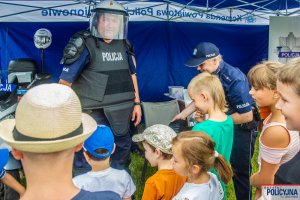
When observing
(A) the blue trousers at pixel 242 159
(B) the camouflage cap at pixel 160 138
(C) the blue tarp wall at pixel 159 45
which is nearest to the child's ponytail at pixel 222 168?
(B) the camouflage cap at pixel 160 138

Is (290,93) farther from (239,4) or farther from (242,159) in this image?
(239,4)

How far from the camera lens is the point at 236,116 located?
3.32 meters

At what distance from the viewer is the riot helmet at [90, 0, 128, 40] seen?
3.78 metres

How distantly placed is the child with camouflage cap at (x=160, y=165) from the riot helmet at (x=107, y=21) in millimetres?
1233

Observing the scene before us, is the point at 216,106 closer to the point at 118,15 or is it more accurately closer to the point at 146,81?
the point at 118,15

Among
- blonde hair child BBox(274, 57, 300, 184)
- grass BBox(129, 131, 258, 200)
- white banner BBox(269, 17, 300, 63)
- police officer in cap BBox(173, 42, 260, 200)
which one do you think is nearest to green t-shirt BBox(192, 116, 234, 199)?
police officer in cap BBox(173, 42, 260, 200)

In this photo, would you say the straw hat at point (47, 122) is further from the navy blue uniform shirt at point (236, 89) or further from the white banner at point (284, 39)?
the white banner at point (284, 39)

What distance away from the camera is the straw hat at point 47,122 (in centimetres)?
123

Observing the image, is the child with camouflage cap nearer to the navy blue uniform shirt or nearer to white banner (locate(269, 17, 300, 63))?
the navy blue uniform shirt

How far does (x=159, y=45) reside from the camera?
7469 millimetres

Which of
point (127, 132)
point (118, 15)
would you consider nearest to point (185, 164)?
point (127, 132)

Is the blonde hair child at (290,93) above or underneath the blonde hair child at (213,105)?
above

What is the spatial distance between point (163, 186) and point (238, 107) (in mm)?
1121

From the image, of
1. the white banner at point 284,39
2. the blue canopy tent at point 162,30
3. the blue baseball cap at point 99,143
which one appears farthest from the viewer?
the white banner at point 284,39
